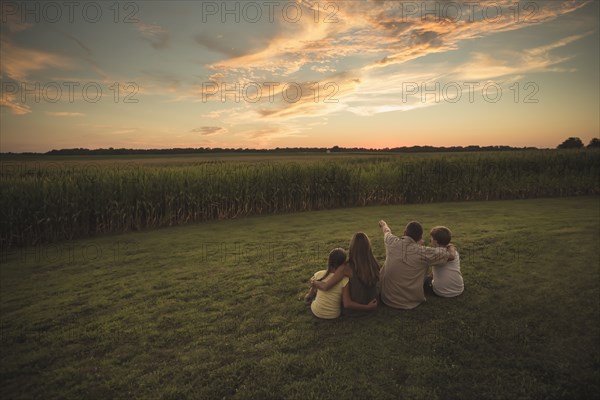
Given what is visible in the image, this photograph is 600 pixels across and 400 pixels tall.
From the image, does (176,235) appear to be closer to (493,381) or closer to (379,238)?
(379,238)

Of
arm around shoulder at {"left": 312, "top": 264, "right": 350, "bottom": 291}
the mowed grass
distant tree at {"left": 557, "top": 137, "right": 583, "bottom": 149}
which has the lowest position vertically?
the mowed grass

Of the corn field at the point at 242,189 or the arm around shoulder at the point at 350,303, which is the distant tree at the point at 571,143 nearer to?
the corn field at the point at 242,189

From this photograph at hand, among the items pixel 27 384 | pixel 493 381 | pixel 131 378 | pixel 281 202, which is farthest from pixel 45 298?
pixel 281 202

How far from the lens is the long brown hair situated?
17.0 ft

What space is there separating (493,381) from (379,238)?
Result: 6.31 metres

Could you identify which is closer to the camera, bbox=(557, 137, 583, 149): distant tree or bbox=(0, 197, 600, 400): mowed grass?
bbox=(0, 197, 600, 400): mowed grass

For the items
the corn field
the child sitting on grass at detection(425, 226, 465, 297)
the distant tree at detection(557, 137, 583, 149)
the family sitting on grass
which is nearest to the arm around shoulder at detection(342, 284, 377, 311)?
the family sitting on grass

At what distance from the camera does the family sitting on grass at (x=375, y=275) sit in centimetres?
526

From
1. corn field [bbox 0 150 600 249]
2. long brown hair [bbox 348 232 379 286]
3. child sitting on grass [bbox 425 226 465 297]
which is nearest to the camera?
long brown hair [bbox 348 232 379 286]

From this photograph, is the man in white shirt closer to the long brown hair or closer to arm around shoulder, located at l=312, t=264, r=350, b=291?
the long brown hair

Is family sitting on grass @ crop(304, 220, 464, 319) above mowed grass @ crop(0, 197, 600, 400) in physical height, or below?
above

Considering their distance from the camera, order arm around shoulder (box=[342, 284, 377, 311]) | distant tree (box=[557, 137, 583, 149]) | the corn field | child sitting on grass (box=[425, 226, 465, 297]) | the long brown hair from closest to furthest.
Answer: the long brown hair < arm around shoulder (box=[342, 284, 377, 311]) < child sitting on grass (box=[425, 226, 465, 297]) < the corn field < distant tree (box=[557, 137, 583, 149])

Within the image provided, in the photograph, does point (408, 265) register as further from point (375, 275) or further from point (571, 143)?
point (571, 143)

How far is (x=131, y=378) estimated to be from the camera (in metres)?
4.23
